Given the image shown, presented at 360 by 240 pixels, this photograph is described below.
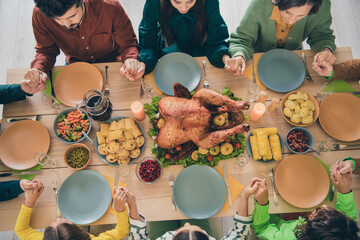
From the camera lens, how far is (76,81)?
1.57m

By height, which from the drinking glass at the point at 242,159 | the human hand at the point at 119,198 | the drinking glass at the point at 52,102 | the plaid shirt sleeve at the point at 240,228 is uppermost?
the drinking glass at the point at 52,102

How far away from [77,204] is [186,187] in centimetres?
63

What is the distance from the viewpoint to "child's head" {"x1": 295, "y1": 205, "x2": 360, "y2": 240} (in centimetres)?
113

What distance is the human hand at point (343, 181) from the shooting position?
1271 millimetres

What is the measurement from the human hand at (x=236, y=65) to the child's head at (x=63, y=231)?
1.29 meters

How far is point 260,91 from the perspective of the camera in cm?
152

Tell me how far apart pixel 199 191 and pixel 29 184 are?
0.93 meters

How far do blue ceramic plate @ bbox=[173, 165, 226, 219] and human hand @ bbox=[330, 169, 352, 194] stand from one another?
1.98ft

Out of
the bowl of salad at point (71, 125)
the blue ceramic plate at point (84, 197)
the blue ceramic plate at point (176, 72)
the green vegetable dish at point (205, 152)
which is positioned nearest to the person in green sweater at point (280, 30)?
the blue ceramic plate at point (176, 72)

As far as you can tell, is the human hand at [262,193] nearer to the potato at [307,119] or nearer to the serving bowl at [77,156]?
the potato at [307,119]

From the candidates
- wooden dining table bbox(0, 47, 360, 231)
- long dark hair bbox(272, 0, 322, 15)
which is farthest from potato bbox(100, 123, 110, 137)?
long dark hair bbox(272, 0, 322, 15)

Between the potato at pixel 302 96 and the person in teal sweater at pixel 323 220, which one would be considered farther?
the potato at pixel 302 96

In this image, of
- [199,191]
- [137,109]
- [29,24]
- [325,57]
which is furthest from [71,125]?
[29,24]

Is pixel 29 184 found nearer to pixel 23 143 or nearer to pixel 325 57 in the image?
pixel 23 143
